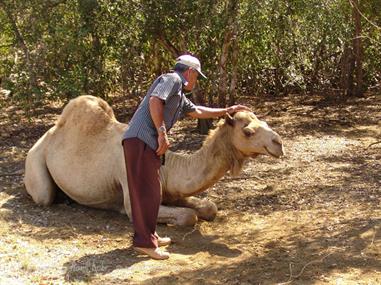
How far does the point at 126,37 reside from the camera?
9656 mm

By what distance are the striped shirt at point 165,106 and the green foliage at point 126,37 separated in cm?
350

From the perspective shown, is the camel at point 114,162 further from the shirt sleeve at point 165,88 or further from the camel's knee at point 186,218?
the shirt sleeve at point 165,88

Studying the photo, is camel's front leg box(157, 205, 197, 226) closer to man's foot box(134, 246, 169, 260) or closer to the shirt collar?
man's foot box(134, 246, 169, 260)

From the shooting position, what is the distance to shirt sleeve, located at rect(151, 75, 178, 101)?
203 inches

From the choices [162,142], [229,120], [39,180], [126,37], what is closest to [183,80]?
[162,142]

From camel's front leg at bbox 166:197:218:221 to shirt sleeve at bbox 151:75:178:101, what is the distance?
152 centimetres

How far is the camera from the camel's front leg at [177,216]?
241 inches

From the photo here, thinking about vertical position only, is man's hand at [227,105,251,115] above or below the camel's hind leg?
above

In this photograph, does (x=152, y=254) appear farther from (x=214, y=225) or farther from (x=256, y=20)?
(x=256, y=20)

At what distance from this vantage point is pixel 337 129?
1057 cm

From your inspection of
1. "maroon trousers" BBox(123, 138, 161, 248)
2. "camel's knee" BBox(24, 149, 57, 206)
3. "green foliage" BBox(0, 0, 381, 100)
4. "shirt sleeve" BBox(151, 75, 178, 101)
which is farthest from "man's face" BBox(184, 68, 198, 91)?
"green foliage" BBox(0, 0, 381, 100)

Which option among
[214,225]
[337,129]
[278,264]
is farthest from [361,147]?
[278,264]

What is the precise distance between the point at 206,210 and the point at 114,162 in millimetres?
998

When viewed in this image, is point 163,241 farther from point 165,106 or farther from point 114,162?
point 114,162
